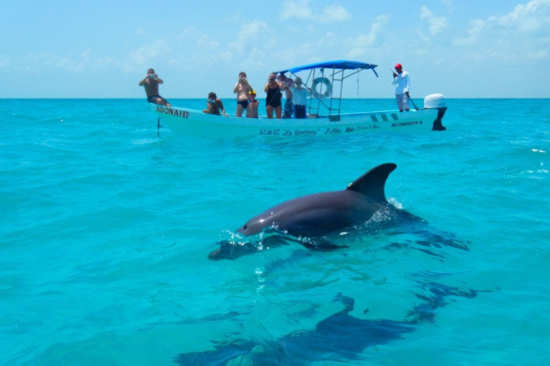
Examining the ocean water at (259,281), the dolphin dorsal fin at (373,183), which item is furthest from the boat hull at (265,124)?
the dolphin dorsal fin at (373,183)

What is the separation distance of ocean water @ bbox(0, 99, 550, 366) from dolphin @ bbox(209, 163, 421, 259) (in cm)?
16

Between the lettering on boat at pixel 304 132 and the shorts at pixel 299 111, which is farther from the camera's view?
the shorts at pixel 299 111

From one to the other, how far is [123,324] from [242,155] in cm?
1227

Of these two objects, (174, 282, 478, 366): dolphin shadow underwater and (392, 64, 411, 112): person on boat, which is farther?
(392, 64, 411, 112): person on boat

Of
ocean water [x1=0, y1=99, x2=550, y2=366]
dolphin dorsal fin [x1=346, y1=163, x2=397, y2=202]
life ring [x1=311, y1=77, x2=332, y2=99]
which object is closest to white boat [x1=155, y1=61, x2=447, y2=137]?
life ring [x1=311, y1=77, x2=332, y2=99]

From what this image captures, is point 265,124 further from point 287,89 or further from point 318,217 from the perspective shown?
point 318,217

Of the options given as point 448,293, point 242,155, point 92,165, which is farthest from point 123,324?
point 242,155

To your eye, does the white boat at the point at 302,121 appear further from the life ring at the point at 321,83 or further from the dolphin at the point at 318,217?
the dolphin at the point at 318,217

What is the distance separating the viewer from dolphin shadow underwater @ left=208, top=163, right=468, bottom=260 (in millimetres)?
5871

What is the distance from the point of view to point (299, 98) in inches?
817

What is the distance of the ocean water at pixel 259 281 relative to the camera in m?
4.06

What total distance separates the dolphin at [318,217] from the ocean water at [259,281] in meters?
0.16

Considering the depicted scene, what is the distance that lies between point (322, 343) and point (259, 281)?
1591 mm

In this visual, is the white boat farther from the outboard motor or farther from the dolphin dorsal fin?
the dolphin dorsal fin
